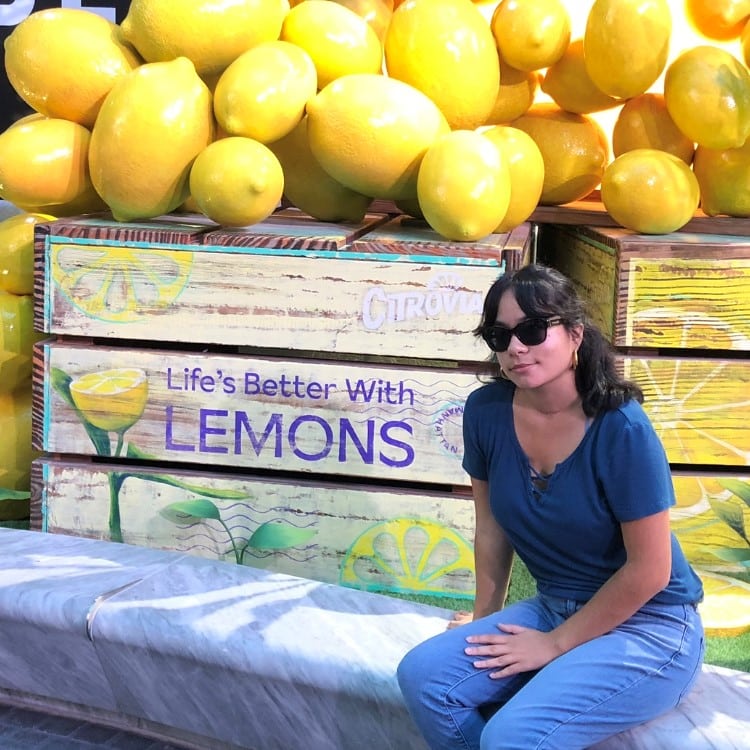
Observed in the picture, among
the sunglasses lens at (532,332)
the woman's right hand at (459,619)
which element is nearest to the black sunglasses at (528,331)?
the sunglasses lens at (532,332)

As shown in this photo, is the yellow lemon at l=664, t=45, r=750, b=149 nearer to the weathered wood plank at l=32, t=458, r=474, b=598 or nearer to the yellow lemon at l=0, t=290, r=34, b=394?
the weathered wood plank at l=32, t=458, r=474, b=598

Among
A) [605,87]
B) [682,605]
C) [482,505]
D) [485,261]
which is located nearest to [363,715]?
[482,505]

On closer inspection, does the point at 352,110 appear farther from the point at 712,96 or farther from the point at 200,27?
the point at 712,96

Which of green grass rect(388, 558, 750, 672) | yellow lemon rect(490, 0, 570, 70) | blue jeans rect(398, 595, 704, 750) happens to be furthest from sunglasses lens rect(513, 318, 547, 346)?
yellow lemon rect(490, 0, 570, 70)

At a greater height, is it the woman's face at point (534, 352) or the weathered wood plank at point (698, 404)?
the woman's face at point (534, 352)

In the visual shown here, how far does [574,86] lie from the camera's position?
7.13ft

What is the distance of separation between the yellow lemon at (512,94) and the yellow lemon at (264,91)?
446 mm

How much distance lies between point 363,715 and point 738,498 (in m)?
0.90

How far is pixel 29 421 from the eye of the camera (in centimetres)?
224

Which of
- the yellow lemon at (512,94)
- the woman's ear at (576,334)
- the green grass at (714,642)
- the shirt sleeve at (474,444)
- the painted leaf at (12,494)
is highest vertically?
the yellow lemon at (512,94)

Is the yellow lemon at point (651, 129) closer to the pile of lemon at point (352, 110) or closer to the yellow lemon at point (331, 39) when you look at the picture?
the pile of lemon at point (352, 110)

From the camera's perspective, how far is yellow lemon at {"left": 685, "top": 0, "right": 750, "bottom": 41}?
2139mm

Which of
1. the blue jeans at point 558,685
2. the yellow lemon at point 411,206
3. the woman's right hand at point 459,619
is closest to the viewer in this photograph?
the blue jeans at point 558,685

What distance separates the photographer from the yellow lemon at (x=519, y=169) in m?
2.00
